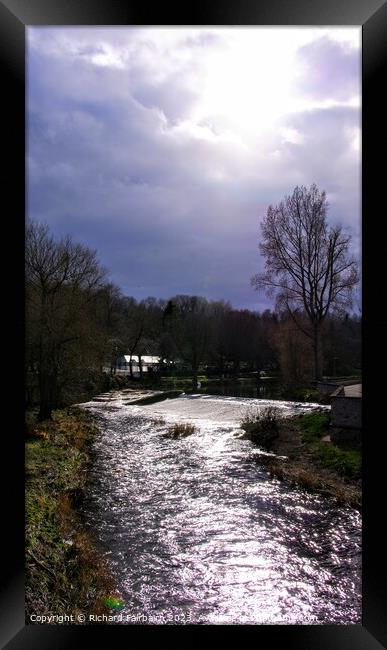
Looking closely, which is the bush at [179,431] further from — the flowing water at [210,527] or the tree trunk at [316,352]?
the tree trunk at [316,352]

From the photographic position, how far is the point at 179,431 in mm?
4566

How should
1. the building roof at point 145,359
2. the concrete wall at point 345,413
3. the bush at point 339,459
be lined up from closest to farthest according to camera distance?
1. the bush at point 339,459
2. the concrete wall at point 345,413
3. the building roof at point 145,359

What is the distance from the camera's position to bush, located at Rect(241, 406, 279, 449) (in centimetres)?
418

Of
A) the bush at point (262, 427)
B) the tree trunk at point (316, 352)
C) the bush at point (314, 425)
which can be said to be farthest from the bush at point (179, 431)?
the tree trunk at point (316, 352)

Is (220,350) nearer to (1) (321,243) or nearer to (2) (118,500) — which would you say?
(1) (321,243)

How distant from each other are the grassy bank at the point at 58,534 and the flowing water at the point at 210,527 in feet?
0.49

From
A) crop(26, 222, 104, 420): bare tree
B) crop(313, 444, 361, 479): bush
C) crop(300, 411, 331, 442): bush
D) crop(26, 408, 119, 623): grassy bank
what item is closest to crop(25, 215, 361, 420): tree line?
crop(26, 222, 104, 420): bare tree

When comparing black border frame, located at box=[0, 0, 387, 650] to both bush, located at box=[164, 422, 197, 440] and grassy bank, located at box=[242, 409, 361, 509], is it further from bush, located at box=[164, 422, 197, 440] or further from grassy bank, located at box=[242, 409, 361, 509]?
bush, located at box=[164, 422, 197, 440]

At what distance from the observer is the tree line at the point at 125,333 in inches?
126

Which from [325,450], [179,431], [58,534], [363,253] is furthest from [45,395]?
[363,253]

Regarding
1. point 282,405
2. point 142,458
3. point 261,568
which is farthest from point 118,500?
point 282,405

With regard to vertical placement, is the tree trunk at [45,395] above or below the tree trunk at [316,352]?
below
